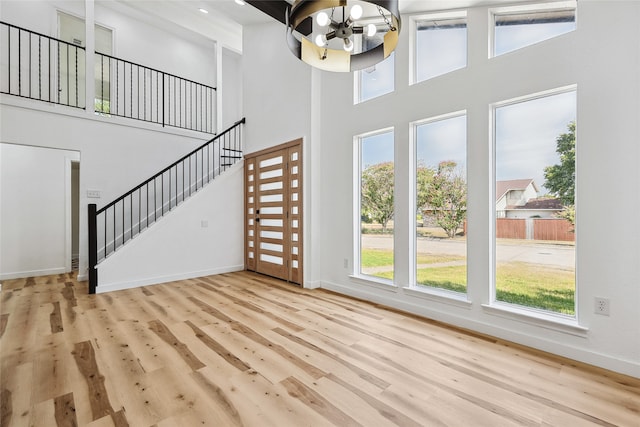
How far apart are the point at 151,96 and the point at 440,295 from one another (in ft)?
22.5

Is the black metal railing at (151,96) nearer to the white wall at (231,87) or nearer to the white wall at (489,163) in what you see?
the white wall at (231,87)

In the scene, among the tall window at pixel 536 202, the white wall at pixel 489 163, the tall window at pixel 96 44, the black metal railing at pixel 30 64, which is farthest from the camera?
the tall window at pixel 96 44

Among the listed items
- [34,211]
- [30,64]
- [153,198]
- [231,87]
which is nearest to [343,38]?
[153,198]

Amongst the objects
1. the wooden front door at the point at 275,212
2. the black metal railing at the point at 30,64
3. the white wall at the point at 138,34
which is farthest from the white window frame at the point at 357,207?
the white wall at the point at 138,34

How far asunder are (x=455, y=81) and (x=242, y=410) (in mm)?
3553

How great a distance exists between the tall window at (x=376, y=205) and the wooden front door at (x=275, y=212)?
3.57 ft

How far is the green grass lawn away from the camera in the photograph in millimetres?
2592

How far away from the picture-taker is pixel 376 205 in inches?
162

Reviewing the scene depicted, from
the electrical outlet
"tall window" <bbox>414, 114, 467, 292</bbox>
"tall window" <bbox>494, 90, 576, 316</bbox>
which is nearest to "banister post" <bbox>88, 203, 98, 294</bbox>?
"tall window" <bbox>414, 114, 467, 292</bbox>

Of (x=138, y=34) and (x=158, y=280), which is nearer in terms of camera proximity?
(x=158, y=280)

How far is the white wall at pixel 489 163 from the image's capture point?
2.20 metres

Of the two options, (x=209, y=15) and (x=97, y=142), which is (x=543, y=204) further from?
(x=209, y=15)

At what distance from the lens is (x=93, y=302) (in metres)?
3.97

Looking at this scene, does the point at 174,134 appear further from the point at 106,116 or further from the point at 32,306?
the point at 32,306
